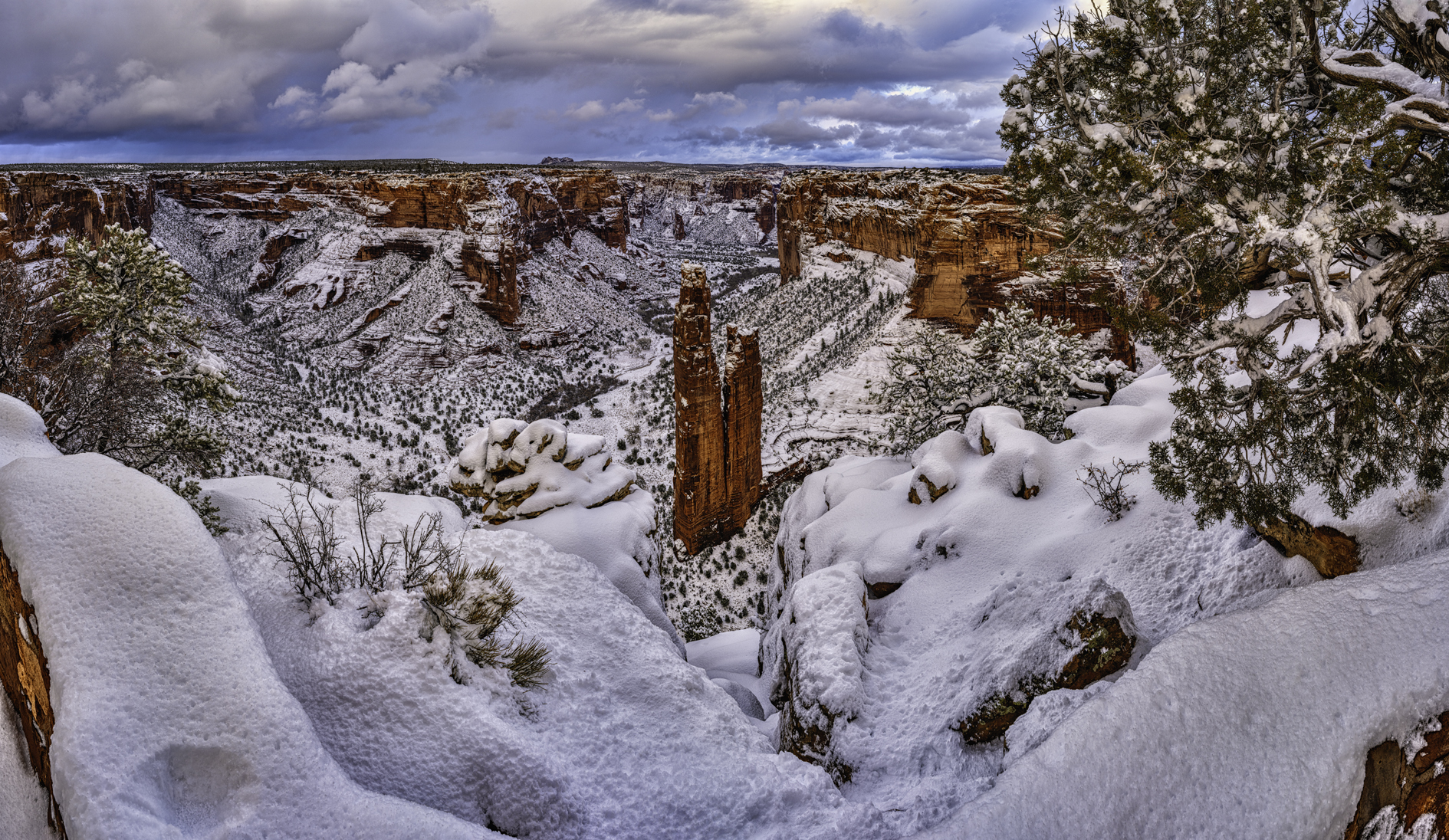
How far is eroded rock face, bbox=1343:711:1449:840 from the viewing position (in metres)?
4.60

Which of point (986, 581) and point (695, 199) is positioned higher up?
point (695, 199)

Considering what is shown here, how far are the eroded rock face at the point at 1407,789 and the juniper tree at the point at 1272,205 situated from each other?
3273 mm

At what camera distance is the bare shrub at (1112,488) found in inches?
450

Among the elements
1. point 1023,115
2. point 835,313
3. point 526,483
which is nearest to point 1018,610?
point 1023,115

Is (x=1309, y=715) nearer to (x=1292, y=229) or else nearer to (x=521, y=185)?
(x=1292, y=229)

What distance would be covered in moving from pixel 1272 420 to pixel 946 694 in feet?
16.0

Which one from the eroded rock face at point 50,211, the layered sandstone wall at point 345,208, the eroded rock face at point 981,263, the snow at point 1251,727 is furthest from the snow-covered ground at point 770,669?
the eroded rock face at point 50,211

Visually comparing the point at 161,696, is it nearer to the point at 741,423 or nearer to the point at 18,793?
the point at 18,793

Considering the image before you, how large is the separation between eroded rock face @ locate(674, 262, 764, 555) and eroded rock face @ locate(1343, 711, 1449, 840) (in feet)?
56.4

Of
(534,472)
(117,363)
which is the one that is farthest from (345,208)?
(534,472)

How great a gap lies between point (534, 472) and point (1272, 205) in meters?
13.4

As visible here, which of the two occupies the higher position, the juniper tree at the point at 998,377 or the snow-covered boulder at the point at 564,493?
the juniper tree at the point at 998,377

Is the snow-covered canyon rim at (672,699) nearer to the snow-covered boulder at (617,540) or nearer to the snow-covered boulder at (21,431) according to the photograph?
the snow-covered boulder at (21,431)

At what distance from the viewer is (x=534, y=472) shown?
1538cm
